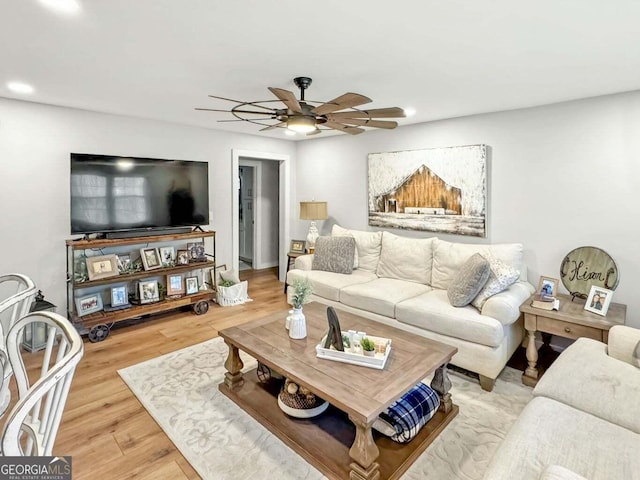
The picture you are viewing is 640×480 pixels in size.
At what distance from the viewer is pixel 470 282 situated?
3.01m

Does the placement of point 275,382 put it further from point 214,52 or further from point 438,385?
point 214,52

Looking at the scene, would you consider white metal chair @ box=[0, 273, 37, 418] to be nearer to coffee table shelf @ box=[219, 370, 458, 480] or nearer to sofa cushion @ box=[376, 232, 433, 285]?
coffee table shelf @ box=[219, 370, 458, 480]

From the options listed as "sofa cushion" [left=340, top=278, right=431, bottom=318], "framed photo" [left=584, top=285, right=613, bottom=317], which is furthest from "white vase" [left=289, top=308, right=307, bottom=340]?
"framed photo" [left=584, top=285, right=613, bottom=317]

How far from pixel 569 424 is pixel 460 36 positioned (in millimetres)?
2045

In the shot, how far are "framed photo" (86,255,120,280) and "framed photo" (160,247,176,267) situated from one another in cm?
54

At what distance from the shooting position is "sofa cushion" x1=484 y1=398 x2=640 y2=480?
1341mm

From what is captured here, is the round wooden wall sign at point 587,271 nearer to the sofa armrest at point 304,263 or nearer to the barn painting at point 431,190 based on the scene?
the barn painting at point 431,190

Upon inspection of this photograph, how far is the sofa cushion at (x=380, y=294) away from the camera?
3.41 m

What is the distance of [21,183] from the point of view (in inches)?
135

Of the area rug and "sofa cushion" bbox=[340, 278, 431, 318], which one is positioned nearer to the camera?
the area rug

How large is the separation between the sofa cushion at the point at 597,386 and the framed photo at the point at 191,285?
376 cm

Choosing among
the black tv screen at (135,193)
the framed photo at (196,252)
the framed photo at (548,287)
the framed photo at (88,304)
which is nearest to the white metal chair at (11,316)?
the framed photo at (88,304)

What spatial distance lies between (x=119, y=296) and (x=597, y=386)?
166 inches

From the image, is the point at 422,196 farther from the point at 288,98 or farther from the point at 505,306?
the point at 288,98
